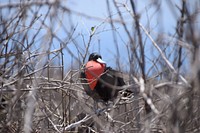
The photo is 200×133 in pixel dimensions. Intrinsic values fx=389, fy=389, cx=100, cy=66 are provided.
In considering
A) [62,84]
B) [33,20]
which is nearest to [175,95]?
Answer: [33,20]

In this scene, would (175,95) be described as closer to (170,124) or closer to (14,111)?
(170,124)

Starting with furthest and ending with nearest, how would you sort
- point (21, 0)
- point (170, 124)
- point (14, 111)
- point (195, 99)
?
1. point (14, 111)
2. point (21, 0)
3. point (195, 99)
4. point (170, 124)

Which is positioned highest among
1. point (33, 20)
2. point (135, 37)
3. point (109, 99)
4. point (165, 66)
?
point (33, 20)

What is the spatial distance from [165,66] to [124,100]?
1440mm

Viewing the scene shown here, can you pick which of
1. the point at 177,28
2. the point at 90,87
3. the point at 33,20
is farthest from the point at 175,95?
the point at 90,87

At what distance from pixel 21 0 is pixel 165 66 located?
881 mm

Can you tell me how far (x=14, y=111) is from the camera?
2.37 m

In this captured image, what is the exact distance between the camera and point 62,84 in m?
2.86

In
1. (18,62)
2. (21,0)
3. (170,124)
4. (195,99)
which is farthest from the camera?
(18,62)

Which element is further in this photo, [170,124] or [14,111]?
[14,111]

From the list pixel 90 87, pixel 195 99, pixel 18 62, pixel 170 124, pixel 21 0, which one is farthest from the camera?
pixel 90 87

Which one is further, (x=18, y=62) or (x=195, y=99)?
(x=18, y=62)

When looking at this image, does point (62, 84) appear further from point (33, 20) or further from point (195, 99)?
point (195, 99)

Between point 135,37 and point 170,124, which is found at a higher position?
point 135,37
